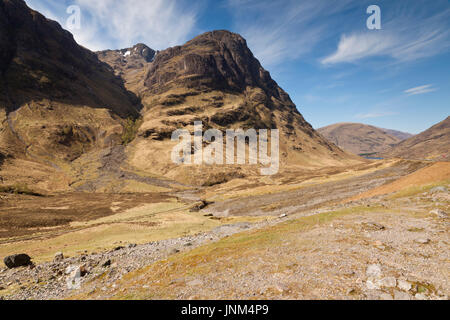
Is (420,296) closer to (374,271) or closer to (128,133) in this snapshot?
(374,271)

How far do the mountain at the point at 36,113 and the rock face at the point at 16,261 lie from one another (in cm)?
9191

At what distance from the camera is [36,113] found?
15400 centimetres

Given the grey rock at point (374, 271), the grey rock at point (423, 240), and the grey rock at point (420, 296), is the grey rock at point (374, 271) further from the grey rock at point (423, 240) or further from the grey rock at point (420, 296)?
the grey rock at point (423, 240)

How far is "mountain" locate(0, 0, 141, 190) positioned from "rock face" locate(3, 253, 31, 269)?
302 ft

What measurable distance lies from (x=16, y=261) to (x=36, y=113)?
179 metres

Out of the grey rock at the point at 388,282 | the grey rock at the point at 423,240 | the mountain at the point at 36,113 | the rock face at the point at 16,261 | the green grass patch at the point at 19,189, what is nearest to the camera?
the grey rock at the point at 388,282

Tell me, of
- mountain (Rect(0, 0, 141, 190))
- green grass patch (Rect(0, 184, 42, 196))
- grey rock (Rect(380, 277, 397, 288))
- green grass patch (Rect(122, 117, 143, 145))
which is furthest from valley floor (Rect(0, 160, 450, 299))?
green grass patch (Rect(122, 117, 143, 145))

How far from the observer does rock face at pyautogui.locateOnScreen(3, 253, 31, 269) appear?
24125mm

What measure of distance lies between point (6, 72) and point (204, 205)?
693ft

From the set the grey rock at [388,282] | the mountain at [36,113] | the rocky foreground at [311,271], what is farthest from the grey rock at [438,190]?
the mountain at [36,113]

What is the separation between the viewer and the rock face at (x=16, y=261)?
24.1m

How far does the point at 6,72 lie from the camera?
6585 inches
